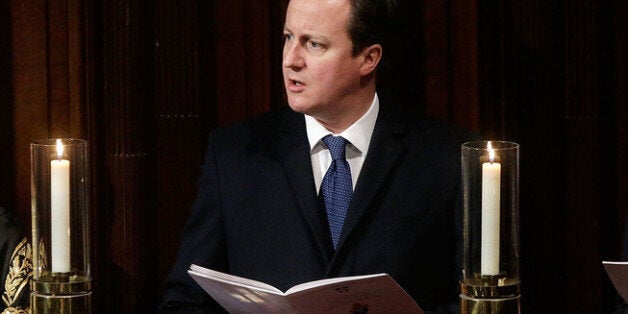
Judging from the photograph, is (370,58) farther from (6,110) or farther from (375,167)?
(6,110)

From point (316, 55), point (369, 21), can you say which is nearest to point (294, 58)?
point (316, 55)

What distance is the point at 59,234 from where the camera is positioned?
2805mm

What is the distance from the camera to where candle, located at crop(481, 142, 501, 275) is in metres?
2.75

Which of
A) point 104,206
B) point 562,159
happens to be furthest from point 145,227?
point 562,159

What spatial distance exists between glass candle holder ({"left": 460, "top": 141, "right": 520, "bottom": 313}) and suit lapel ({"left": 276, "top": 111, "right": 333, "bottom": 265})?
34.4 inches

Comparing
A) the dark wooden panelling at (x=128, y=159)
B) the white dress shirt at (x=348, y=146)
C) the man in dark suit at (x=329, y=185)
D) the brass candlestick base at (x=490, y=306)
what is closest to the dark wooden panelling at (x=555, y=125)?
the man in dark suit at (x=329, y=185)

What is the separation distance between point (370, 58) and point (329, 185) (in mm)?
386

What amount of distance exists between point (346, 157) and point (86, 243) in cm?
108

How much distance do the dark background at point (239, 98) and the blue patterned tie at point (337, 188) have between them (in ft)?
1.41

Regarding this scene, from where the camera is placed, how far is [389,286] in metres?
3.03

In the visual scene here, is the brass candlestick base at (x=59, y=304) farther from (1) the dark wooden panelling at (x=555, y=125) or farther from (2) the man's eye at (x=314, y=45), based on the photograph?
(1) the dark wooden panelling at (x=555, y=125)

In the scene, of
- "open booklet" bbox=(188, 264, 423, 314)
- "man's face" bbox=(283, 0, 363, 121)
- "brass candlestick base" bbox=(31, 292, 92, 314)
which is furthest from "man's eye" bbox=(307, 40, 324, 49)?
"brass candlestick base" bbox=(31, 292, 92, 314)

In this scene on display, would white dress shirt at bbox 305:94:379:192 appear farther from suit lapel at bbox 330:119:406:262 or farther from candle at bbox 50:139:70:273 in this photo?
candle at bbox 50:139:70:273

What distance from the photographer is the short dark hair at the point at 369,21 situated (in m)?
3.65
